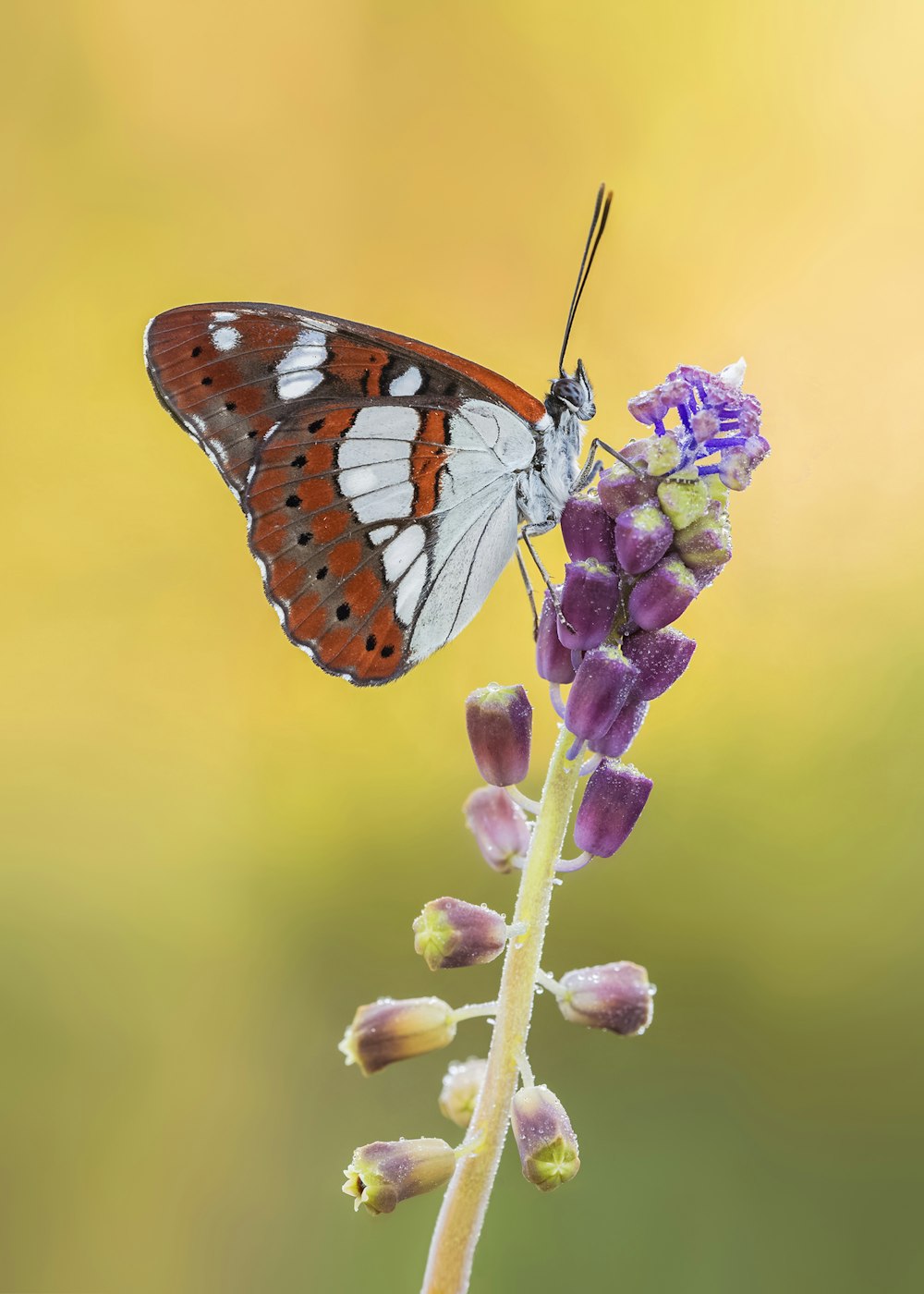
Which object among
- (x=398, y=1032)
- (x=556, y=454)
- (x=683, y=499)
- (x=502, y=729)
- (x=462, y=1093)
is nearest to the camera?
(x=683, y=499)

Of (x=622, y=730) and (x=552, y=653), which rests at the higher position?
(x=552, y=653)

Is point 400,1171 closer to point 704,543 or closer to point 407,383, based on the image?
point 704,543

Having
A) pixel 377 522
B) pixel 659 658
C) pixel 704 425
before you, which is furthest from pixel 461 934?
pixel 377 522

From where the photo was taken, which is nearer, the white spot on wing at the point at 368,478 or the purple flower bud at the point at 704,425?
the purple flower bud at the point at 704,425

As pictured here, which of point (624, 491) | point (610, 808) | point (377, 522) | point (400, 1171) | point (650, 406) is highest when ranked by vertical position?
point (377, 522)

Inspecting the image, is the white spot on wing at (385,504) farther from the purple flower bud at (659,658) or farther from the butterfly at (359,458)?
the purple flower bud at (659,658)

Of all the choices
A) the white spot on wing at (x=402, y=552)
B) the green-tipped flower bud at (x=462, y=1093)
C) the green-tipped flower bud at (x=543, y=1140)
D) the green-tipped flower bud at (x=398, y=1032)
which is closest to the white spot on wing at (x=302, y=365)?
the white spot on wing at (x=402, y=552)
